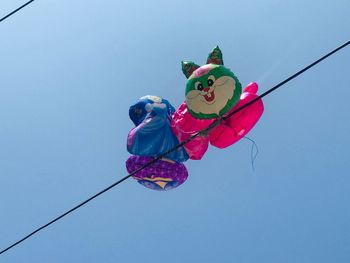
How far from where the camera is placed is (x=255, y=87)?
5.53 m

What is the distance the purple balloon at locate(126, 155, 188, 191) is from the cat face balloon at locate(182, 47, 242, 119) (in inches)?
30.4

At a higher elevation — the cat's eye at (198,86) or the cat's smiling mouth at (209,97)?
the cat's eye at (198,86)

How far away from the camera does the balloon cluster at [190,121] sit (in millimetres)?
5059

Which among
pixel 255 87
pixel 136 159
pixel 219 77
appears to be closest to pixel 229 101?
pixel 219 77

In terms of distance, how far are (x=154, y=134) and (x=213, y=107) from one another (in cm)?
80

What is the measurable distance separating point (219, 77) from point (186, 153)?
103cm

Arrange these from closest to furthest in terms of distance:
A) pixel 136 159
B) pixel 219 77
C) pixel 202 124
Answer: pixel 219 77, pixel 202 124, pixel 136 159

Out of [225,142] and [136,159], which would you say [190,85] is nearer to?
[225,142]

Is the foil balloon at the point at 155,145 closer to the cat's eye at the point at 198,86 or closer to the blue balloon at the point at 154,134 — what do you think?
the blue balloon at the point at 154,134

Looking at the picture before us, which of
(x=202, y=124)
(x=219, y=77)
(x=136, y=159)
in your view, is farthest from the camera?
(x=136, y=159)

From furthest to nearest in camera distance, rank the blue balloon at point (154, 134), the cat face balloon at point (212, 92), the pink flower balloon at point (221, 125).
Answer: the blue balloon at point (154, 134) < the pink flower balloon at point (221, 125) < the cat face balloon at point (212, 92)

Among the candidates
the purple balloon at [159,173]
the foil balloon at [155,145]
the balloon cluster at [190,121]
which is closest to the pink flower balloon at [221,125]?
the balloon cluster at [190,121]

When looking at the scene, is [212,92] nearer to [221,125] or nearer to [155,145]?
[221,125]

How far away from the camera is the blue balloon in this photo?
5.49 meters
